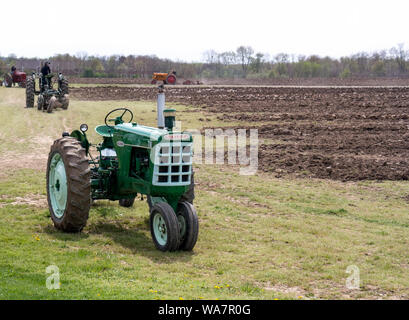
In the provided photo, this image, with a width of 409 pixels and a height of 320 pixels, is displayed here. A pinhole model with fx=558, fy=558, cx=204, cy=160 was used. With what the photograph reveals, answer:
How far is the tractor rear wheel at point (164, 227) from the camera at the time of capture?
754cm

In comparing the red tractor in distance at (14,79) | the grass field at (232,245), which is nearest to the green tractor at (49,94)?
the grass field at (232,245)

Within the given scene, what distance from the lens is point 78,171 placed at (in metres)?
8.20

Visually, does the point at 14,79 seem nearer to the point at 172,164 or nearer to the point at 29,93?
the point at 29,93

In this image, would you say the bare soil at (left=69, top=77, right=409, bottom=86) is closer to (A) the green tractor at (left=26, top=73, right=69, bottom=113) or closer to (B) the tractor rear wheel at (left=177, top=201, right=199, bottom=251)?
(A) the green tractor at (left=26, top=73, right=69, bottom=113)

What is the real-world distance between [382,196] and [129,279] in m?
7.30

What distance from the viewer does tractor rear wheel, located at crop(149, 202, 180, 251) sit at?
7535mm

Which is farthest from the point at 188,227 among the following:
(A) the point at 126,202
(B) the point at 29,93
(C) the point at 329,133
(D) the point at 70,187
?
(B) the point at 29,93

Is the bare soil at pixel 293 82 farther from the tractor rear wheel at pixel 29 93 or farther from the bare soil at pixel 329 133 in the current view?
the tractor rear wheel at pixel 29 93

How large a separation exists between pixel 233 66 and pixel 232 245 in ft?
340

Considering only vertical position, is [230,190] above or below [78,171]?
below

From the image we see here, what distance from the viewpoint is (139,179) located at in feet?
27.4
